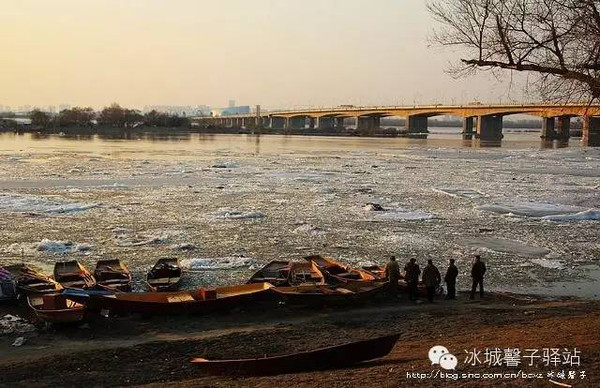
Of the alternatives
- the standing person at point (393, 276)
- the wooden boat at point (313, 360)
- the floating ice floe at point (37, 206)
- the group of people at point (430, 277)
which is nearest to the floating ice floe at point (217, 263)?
the standing person at point (393, 276)

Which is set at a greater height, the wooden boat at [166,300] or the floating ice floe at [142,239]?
the floating ice floe at [142,239]

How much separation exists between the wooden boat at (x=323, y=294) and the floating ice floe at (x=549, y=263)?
6.29m

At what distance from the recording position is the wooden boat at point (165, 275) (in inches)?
594

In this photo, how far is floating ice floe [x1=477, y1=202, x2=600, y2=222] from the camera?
86.2ft

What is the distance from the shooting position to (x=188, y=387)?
908cm

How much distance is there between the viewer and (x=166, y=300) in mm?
13898

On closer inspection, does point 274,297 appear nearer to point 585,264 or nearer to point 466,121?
point 585,264

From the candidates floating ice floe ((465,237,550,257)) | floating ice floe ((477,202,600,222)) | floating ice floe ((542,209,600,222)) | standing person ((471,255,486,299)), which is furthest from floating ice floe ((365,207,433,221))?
standing person ((471,255,486,299))

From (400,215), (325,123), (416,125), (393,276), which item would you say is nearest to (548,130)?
(416,125)

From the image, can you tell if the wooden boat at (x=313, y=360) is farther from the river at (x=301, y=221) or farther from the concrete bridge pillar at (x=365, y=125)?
the concrete bridge pillar at (x=365, y=125)

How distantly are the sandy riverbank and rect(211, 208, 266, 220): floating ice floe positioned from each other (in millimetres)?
10890

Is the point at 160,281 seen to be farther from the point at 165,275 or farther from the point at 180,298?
the point at 180,298

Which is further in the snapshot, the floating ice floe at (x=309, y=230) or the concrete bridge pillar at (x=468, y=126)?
the concrete bridge pillar at (x=468, y=126)

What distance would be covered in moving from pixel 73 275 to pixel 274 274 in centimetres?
528
